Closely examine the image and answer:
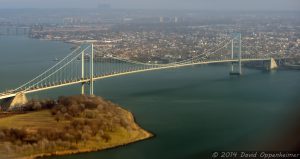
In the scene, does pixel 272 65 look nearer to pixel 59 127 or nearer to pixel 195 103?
pixel 195 103

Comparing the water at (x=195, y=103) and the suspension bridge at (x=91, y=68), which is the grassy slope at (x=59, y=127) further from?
the suspension bridge at (x=91, y=68)

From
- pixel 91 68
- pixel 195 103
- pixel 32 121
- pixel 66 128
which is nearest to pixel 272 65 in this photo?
pixel 91 68

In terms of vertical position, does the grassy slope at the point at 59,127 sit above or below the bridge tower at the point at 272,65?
below

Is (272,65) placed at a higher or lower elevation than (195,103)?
higher

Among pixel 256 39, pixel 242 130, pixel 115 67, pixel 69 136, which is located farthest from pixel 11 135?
pixel 256 39

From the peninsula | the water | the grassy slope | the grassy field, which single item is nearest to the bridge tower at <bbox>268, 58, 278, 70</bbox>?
the water

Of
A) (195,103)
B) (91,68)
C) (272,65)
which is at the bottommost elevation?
(195,103)

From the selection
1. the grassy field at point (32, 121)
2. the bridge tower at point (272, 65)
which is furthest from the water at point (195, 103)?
the grassy field at point (32, 121)
